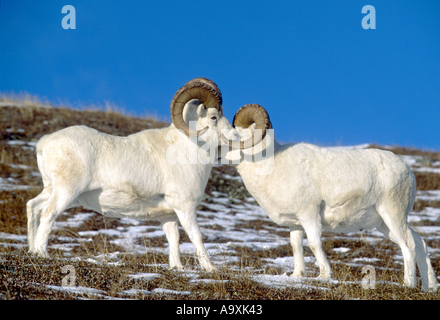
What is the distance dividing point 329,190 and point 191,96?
9.56 ft

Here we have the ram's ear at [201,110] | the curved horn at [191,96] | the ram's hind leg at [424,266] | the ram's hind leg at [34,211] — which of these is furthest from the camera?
the ram's ear at [201,110]

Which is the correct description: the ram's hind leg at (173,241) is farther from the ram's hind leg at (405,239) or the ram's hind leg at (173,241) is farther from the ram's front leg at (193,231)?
the ram's hind leg at (405,239)

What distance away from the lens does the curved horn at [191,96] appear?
24.0 feet

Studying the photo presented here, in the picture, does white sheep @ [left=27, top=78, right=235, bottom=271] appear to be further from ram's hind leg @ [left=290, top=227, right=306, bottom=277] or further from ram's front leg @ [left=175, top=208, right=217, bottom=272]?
ram's hind leg @ [left=290, top=227, right=306, bottom=277]

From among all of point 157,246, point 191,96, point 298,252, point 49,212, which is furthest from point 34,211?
point 298,252

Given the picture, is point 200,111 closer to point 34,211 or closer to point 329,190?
point 329,190

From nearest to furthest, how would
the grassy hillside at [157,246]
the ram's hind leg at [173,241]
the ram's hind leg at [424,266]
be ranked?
1. the grassy hillside at [157,246]
2. the ram's hind leg at [424,266]
3. the ram's hind leg at [173,241]

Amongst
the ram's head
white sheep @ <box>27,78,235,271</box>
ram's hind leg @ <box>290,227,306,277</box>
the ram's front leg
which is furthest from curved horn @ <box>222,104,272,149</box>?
ram's hind leg @ <box>290,227,306,277</box>

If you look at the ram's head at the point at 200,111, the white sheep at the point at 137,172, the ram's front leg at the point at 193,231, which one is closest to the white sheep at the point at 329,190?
the ram's head at the point at 200,111

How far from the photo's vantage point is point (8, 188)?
14.5 meters

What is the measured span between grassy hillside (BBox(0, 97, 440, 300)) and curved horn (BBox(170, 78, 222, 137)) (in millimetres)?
2389

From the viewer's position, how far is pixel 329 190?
23.9 ft

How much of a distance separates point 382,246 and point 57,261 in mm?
9220

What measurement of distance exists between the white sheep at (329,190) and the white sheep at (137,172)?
2.45 feet
